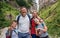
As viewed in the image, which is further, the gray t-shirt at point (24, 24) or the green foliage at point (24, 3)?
the green foliage at point (24, 3)

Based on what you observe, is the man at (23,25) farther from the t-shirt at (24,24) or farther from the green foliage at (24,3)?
the green foliage at (24,3)

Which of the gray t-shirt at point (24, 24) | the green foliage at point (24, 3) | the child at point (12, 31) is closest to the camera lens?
the child at point (12, 31)

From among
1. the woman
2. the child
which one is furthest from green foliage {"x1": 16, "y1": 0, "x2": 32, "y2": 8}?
the child

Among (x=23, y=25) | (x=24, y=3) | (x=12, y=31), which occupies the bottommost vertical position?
(x=24, y=3)

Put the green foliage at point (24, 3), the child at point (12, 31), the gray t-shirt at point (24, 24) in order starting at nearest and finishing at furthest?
the child at point (12, 31) < the gray t-shirt at point (24, 24) < the green foliage at point (24, 3)

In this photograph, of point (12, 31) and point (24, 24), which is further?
point (24, 24)

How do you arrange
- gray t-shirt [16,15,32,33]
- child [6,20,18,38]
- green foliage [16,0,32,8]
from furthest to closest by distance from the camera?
green foliage [16,0,32,8] < gray t-shirt [16,15,32,33] < child [6,20,18,38]

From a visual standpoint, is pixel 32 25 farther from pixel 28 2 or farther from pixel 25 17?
pixel 28 2

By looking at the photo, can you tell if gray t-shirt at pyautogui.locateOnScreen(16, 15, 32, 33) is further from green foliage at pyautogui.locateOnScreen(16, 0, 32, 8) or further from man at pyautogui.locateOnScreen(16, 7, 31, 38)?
green foliage at pyautogui.locateOnScreen(16, 0, 32, 8)

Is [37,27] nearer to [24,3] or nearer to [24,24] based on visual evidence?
[24,24]

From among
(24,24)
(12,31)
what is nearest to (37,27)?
(24,24)

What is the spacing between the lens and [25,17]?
27.6 ft

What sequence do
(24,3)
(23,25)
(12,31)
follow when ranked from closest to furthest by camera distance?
(12,31) → (23,25) → (24,3)

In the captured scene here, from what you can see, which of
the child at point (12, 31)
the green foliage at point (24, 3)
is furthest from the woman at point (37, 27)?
the green foliage at point (24, 3)
